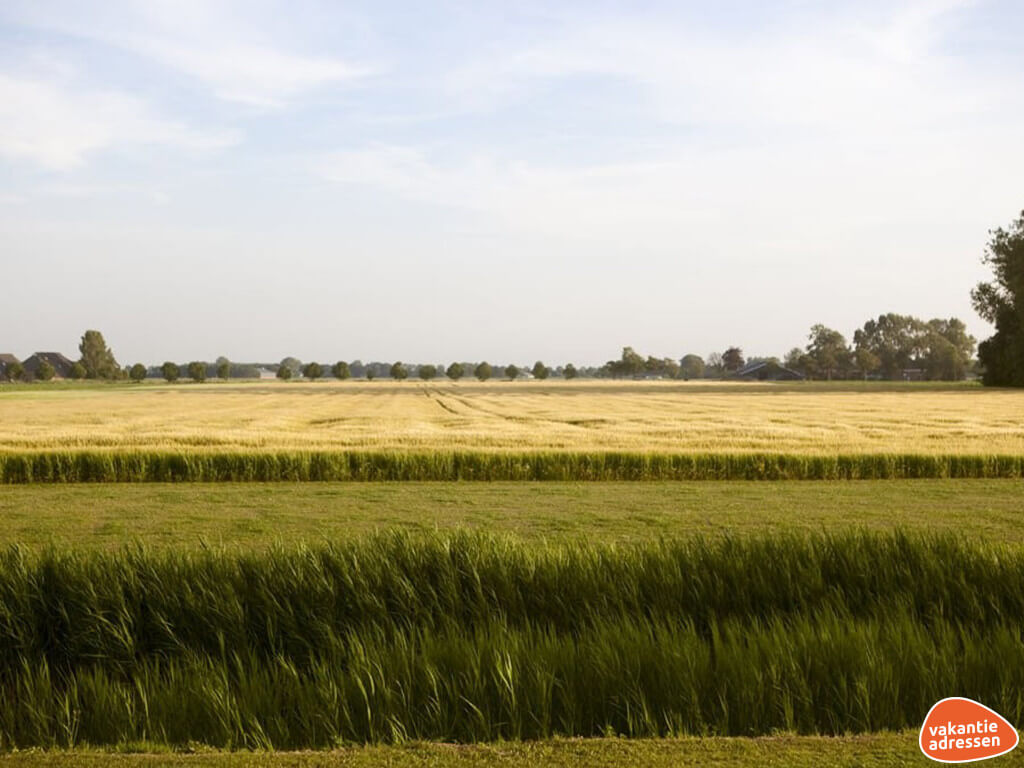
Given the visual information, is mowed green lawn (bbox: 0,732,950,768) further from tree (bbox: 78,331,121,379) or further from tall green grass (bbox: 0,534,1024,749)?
tree (bbox: 78,331,121,379)

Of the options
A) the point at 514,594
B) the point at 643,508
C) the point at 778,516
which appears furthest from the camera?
the point at 643,508

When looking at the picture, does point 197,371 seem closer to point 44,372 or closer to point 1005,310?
point 44,372

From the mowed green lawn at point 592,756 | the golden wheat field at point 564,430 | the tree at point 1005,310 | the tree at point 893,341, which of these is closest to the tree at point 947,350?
the tree at point 893,341

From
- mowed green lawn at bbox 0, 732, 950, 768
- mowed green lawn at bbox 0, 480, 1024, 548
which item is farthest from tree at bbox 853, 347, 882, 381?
mowed green lawn at bbox 0, 732, 950, 768

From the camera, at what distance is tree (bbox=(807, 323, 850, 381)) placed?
7062 inches

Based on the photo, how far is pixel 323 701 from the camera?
6285 mm

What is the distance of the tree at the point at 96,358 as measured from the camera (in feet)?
598

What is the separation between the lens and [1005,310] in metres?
90.2

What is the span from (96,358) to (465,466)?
594 ft

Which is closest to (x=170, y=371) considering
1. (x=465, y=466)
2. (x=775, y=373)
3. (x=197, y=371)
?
(x=197, y=371)

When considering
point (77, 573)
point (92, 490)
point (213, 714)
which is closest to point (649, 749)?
point (213, 714)

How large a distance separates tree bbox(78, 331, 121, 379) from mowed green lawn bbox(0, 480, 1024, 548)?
6876 inches

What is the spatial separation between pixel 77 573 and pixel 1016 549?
356 inches

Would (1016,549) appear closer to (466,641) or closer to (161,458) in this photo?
(466,641)
